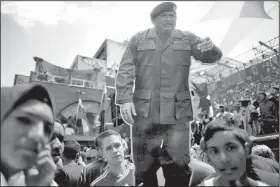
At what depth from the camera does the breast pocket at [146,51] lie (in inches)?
102

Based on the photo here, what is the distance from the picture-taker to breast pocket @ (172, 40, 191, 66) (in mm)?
2574

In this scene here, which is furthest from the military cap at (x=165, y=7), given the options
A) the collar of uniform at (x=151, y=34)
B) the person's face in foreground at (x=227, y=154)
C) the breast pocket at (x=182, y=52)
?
the person's face in foreground at (x=227, y=154)

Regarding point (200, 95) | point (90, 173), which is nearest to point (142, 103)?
point (90, 173)

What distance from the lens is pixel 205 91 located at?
176 inches

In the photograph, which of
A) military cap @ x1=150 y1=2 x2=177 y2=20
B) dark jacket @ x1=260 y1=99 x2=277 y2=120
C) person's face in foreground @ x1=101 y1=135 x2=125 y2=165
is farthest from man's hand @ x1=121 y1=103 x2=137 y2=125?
dark jacket @ x1=260 y1=99 x2=277 y2=120

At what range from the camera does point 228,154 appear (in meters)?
1.75

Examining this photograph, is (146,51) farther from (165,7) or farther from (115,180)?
(115,180)

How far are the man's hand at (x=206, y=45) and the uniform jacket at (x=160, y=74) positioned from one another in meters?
0.07

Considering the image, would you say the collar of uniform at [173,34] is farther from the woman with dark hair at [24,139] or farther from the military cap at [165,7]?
the woman with dark hair at [24,139]

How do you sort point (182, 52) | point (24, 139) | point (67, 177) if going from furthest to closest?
point (67, 177)
point (182, 52)
point (24, 139)

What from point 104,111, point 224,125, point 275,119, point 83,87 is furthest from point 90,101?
point 224,125

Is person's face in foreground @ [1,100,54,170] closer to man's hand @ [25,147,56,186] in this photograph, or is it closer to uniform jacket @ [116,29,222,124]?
man's hand @ [25,147,56,186]

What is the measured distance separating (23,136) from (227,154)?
142cm

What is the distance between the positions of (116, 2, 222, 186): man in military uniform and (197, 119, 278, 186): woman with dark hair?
483 mm
